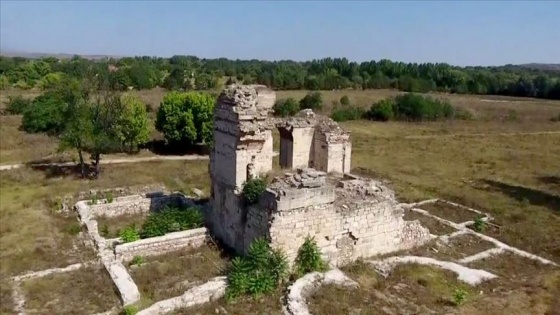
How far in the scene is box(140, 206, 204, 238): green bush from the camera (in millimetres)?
14227

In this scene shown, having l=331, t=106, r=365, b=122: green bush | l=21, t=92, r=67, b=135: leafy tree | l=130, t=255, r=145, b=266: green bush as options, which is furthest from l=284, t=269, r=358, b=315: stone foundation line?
l=331, t=106, r=365, b=122: green bush

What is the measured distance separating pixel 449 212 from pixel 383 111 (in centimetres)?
2950

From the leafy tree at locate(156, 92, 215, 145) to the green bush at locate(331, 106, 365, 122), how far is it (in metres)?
17.9

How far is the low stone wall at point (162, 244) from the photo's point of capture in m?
13.2

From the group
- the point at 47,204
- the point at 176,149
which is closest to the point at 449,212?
the point at 47,204

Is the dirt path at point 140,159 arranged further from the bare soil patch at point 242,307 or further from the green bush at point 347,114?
the bare soil patch at point 242,307

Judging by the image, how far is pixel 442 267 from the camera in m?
12.7

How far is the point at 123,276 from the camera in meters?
11.8

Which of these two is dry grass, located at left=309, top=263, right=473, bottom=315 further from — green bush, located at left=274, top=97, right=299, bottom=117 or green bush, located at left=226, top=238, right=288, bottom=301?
green bush, located at left=274, top=97, right=299, bottom=117

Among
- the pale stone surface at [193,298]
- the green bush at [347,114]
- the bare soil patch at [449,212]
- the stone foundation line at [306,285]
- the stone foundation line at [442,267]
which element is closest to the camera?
the pale stone surface at [193,298]

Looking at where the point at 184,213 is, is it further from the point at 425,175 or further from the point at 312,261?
the point at 425,175

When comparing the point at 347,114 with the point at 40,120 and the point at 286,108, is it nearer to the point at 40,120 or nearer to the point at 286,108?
the point at 286,108

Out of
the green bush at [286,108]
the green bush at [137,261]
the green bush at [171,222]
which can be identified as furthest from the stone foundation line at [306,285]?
the green bush at [286,108]

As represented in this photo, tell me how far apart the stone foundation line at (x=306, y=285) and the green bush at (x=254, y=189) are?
230 centimetres
